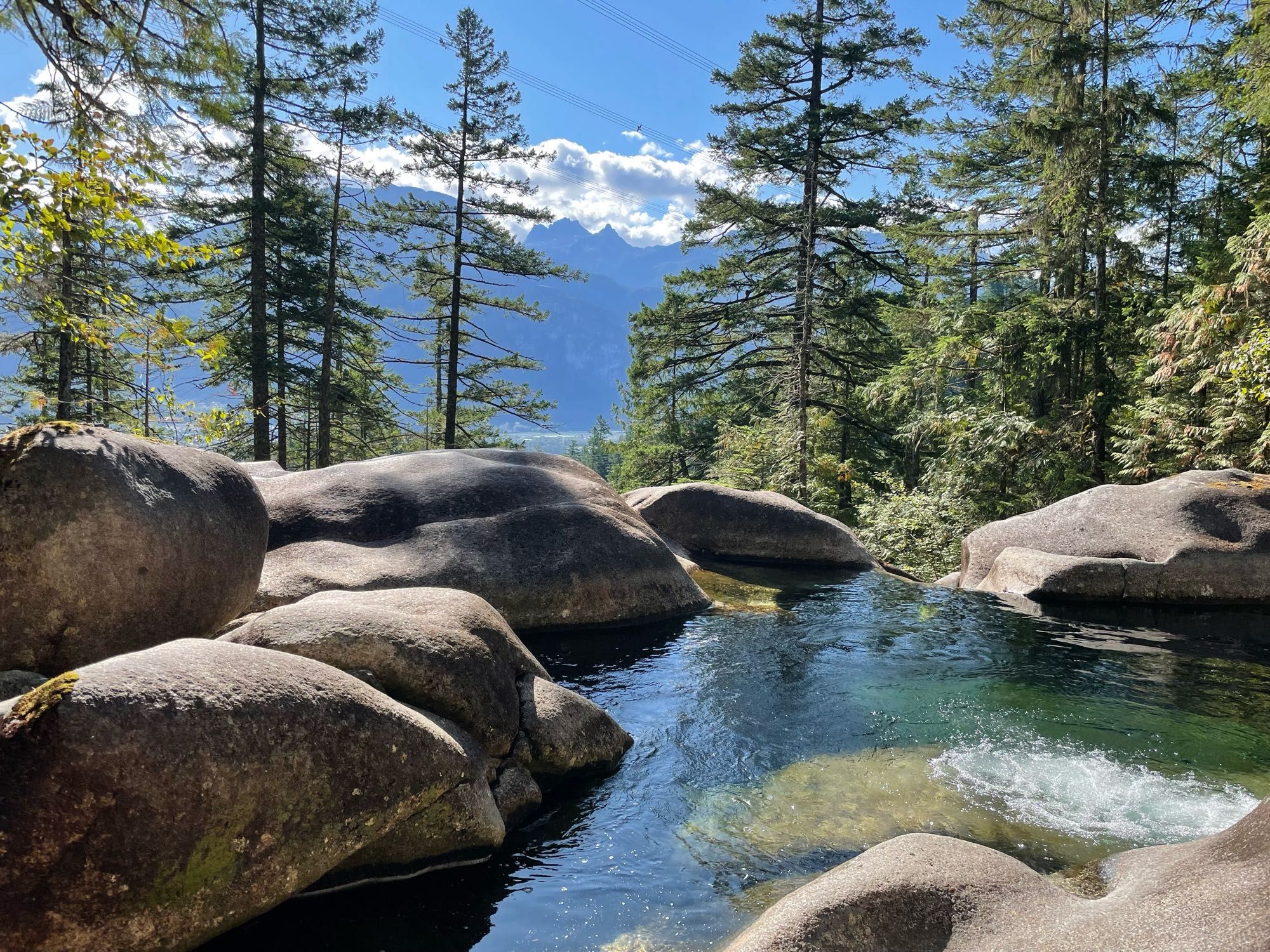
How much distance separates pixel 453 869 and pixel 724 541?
10519 millimetres

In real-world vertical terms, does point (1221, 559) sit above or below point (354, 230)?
below

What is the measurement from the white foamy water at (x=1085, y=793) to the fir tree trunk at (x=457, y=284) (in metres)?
20.7

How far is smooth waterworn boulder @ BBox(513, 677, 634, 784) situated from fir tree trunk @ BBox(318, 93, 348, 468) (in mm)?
19101

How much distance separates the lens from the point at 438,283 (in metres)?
26.1

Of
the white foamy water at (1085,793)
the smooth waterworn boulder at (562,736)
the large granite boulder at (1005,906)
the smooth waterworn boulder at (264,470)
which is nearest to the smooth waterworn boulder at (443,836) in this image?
the smooth waterworn boulder at (562,736)

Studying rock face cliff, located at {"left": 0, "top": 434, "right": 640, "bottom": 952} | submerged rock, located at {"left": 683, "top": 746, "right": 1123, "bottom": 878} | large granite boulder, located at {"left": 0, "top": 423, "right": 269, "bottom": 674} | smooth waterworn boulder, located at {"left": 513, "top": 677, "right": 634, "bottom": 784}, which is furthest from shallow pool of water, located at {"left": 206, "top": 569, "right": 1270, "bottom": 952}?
large granite boulder, located at {"left": 0, "top": 423, "right": 269, "bottom": 674}

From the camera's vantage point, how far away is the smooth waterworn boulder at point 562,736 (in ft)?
18.6

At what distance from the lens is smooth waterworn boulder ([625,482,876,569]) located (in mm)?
14508

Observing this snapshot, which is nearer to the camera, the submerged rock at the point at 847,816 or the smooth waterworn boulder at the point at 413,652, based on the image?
the submerged rock at the point at 847,816

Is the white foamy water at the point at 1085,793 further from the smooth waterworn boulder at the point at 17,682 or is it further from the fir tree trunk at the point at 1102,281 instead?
the fir tree trunk at the point at 1102,281

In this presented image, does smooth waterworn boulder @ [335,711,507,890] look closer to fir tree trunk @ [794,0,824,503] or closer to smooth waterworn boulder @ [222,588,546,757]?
smooth waterworn boulder @ [222,588,546,757]

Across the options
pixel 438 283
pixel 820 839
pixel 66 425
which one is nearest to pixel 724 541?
pixel 820 839

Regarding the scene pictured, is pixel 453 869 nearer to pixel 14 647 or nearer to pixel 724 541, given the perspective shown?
pixel 14 647

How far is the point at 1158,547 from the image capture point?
11883 mm
